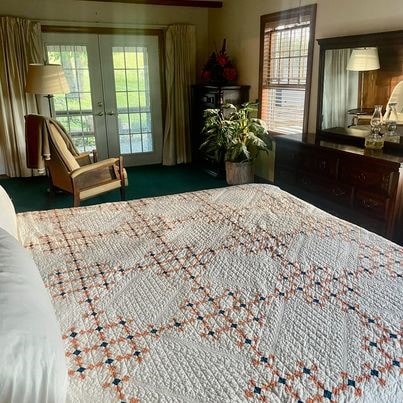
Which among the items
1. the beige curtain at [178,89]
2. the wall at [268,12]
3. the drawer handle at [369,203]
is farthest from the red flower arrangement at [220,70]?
the drawer handle at [369,203]

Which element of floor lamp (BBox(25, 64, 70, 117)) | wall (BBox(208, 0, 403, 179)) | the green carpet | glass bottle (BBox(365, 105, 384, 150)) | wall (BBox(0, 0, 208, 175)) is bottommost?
the green carpet

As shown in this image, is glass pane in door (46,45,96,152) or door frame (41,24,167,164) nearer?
door frame (41,24,167,164)

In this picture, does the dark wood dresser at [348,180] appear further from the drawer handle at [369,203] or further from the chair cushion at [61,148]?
the chair cushion at [61,148]

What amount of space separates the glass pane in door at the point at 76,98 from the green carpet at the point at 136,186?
0.78m

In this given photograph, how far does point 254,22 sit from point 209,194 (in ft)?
10.8

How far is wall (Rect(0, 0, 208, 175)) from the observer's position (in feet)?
16.4

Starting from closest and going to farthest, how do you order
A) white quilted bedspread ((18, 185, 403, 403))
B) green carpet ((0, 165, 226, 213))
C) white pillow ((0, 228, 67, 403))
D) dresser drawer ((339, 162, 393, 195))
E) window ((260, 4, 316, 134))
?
white pillow ((0, 228, 67, 403)) < white quilted bedspread ((18, 185, 403, 403)) < dresser drawer ((339, 162, 393, 195)) < window ((260, 4, 316, 134)) < green carpet ((0, 165, 226, 213))

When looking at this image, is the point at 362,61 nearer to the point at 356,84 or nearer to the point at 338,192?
the point at 356,84

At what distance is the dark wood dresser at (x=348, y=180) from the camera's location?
288cm

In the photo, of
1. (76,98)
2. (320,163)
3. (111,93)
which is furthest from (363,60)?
(76,98)

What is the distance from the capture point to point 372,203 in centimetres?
303

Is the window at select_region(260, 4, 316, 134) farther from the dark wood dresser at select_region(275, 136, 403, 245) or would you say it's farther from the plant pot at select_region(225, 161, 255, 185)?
the dark wood dresser at select_region(275, 136, 403, 245)

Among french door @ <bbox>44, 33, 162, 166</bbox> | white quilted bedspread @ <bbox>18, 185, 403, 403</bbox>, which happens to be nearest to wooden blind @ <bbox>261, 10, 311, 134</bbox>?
french door @ <bbox>44, 33, 162, 166</bbox>

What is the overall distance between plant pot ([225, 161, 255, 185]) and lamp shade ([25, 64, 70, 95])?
215cm
